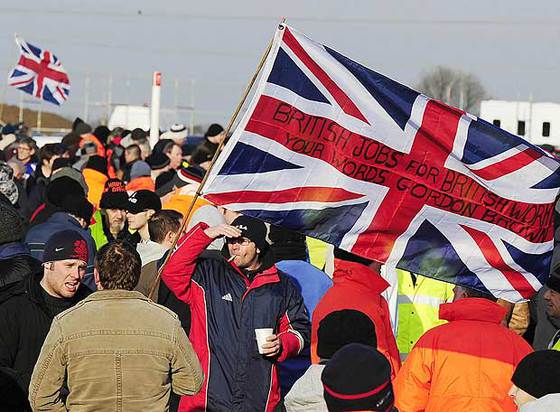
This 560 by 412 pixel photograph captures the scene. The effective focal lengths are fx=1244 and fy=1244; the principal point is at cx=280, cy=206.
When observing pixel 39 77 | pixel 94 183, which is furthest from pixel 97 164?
pixel 39 77

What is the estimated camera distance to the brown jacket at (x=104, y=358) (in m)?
5.63

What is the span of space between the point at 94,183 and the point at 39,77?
1547 cm

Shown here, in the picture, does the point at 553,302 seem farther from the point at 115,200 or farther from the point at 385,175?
the point at 115,200

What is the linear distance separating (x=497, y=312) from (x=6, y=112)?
2285 inches

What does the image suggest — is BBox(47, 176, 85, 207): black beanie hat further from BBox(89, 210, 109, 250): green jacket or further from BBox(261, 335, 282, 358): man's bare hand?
BBox(261, 335, 282, 358): man's bare hand

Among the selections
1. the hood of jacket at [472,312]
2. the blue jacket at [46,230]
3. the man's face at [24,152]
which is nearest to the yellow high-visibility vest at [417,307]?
the blue jacket at [46,230]

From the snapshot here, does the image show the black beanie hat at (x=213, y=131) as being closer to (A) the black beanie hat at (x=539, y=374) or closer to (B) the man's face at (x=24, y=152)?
(B) the man's face at (x=24, y=152)

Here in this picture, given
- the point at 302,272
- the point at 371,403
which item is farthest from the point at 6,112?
the point at 371,403

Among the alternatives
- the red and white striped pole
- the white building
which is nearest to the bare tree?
the white building

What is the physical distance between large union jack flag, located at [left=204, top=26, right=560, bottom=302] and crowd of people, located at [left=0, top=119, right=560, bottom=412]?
11.6 inches

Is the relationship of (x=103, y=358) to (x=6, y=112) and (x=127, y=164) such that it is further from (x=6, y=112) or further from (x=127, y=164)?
(x=6, y=112)

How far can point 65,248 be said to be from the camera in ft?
21.8

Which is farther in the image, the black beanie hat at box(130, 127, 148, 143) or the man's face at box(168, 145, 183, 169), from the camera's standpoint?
the black beanie hat at box(130, 127, 148, 143)

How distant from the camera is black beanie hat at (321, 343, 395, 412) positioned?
12.9ft
